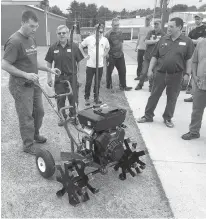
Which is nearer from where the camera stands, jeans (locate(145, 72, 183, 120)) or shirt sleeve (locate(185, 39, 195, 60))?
shirt sleeve (locate(185, 39, 195, 60))

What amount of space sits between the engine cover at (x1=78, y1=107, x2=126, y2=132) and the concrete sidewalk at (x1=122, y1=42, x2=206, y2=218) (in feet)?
3.32

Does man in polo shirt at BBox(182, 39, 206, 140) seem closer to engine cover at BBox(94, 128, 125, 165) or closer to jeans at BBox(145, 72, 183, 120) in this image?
jeans at BBox(145, 72, 183, 120)

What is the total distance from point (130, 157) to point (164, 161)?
671 mm

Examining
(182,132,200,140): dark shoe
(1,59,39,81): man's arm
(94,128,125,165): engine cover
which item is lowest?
(182,132,200,140): dark shoe

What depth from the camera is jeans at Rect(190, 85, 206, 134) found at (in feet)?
12.3

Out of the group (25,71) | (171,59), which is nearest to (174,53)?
(171,59)

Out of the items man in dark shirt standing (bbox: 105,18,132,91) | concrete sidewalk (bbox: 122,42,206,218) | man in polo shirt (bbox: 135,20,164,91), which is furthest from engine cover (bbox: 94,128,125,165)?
man in polo shirt (bbox: 135,20,164,91)

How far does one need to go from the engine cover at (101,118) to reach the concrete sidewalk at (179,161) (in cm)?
101

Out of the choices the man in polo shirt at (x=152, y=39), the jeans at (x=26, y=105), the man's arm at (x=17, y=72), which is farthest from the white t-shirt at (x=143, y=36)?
the man's arm at (x=17, y=72)

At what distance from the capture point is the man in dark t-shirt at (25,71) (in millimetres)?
2908

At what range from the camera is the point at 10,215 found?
234cm

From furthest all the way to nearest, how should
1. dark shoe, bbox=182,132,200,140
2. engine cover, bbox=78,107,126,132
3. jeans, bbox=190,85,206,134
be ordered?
1. dark shoe, bbox=182,132,200,140
2. jeans, bbox=190,85,206,134
3. engine cover, bbox=78,107,126,132

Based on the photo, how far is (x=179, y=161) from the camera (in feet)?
10.9

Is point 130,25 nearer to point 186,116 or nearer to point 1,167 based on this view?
point 186,116
